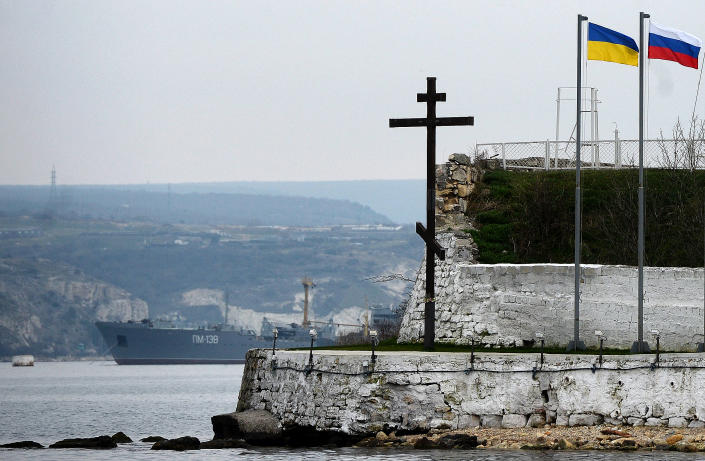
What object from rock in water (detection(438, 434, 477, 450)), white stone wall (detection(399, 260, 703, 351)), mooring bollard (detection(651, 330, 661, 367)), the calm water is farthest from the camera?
white stone wall (detection(399, 260, 703, 351))

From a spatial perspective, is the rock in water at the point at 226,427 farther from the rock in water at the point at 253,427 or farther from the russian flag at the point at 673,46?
the russian flag at the point at 673,46

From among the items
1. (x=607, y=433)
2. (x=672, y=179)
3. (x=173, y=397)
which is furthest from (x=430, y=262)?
(x=173, y=397)

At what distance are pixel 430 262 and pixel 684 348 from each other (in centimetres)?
647

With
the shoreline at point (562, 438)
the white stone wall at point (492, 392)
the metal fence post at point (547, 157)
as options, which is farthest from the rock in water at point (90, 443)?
the metal fence post at point (547, 157)

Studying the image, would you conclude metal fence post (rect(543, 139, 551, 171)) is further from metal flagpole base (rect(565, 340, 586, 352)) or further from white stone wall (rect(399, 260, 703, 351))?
metal flagpole base (rect(565, 340, 586, 352))

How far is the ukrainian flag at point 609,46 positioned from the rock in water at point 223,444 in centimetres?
1227

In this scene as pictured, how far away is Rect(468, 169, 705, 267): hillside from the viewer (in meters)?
40.8

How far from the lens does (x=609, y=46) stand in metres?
34.6

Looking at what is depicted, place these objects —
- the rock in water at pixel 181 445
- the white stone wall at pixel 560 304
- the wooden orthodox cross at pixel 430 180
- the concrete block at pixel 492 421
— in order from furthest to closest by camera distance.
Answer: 1. the wooden orthodox cross at pixel 430 180
2. the white stone wall at pixel 560 304
3. the rock in water at pixel 181 445
4. the concrete block at pixel 492 421

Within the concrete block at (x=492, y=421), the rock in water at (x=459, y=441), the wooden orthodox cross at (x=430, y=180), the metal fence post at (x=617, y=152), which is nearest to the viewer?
the rock in water at (x=459, y=441)

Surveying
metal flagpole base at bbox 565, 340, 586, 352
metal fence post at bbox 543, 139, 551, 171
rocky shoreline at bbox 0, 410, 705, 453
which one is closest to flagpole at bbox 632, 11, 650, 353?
metal flagpole base at bbox 565, 340, 586, 352

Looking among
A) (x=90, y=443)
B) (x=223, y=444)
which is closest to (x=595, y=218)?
(x=223, y=444)

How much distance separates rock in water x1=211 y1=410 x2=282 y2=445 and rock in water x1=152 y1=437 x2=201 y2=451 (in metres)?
0.69

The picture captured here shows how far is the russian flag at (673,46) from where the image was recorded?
34.4 meters
